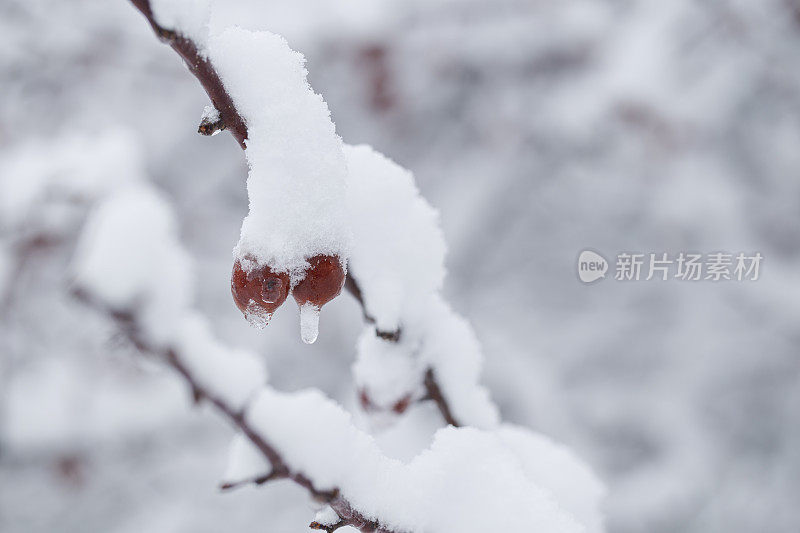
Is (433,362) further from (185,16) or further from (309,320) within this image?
(185,16)

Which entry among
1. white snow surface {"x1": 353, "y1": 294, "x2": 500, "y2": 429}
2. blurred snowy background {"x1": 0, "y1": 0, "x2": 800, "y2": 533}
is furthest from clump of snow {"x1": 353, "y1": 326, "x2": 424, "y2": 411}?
blurred snowy background {"x1": 0, "y1": 0, "x2": 800, "y2": 533}

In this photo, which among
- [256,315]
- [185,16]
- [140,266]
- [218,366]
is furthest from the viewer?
[140,266]

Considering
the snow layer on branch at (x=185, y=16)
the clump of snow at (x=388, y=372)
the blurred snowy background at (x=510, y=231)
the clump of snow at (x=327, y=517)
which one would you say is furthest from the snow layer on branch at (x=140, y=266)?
the blurred snowy background at (x=510, y=231)

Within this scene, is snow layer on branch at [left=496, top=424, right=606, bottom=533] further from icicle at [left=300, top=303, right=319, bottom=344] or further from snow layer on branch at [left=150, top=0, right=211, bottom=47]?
snow layer on branch at [left=150, top=0, right=211, bottom=47]

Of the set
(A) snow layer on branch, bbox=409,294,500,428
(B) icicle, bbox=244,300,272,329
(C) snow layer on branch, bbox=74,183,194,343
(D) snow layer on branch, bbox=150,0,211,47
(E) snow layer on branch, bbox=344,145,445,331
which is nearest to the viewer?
(D) snow layer on branch, bbox=150,0,211,47

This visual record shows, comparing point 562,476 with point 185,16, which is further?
point 562,476

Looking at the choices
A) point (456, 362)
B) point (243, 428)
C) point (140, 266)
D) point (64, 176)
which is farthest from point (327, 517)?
point (64, 176)
